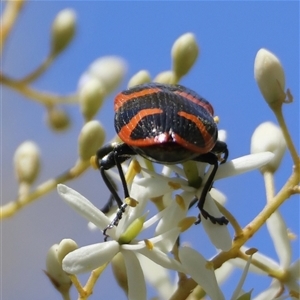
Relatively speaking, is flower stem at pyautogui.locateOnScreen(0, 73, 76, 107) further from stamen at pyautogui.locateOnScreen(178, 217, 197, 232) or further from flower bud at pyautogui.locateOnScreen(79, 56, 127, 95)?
stamen at pyautogui.locateOnScreen(178, 217, 197, 232)

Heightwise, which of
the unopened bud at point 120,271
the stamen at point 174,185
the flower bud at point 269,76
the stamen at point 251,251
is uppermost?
the flower bud at point 269,76

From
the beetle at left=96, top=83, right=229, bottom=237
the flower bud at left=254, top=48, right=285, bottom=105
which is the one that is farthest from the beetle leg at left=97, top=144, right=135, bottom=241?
the flower bud at left=254, top=48, right=285, bottom=105

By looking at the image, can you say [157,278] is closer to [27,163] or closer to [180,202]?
[180,202]

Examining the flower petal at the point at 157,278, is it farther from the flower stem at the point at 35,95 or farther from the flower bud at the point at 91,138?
the flower stem at the point at 35,95

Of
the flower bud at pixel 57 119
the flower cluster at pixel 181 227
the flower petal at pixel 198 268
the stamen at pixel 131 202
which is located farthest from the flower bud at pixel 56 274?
the flower bud at pixel 57 119

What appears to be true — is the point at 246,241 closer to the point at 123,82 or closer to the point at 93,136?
the point at 93,136

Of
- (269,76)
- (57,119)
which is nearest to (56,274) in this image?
(269,76)
